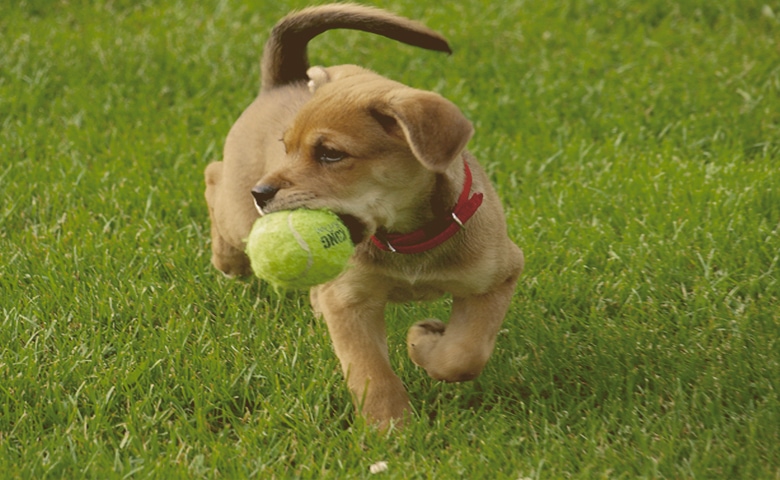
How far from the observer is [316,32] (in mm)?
4445

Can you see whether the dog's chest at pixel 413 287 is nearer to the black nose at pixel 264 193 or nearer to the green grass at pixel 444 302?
the green grass at pixel 444 302

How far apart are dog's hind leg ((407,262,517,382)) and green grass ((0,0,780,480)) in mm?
181

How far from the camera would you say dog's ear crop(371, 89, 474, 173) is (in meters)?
3.31

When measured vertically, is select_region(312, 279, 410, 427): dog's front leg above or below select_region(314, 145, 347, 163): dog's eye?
below

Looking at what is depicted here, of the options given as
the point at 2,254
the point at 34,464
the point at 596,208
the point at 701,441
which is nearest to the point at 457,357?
the point at 701,441

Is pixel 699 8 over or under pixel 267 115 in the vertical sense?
under

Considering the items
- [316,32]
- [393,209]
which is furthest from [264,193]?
[316,32]

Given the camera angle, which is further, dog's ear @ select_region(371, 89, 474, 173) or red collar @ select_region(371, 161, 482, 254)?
red collar @ select_region(371, 161, 482, 254)

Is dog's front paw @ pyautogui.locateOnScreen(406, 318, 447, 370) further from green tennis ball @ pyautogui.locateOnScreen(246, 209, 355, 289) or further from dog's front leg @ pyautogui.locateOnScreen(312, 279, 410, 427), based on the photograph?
green tennis ball @ pyautogui.locateOnScreen(246, 209, 355, 289)

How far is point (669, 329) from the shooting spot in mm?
4273

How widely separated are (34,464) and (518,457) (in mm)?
1529

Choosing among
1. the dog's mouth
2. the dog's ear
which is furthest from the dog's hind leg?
the dog's ear

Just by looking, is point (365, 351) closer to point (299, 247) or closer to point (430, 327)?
point (430, 327)

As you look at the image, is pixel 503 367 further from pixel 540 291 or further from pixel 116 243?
pixel 116 243
